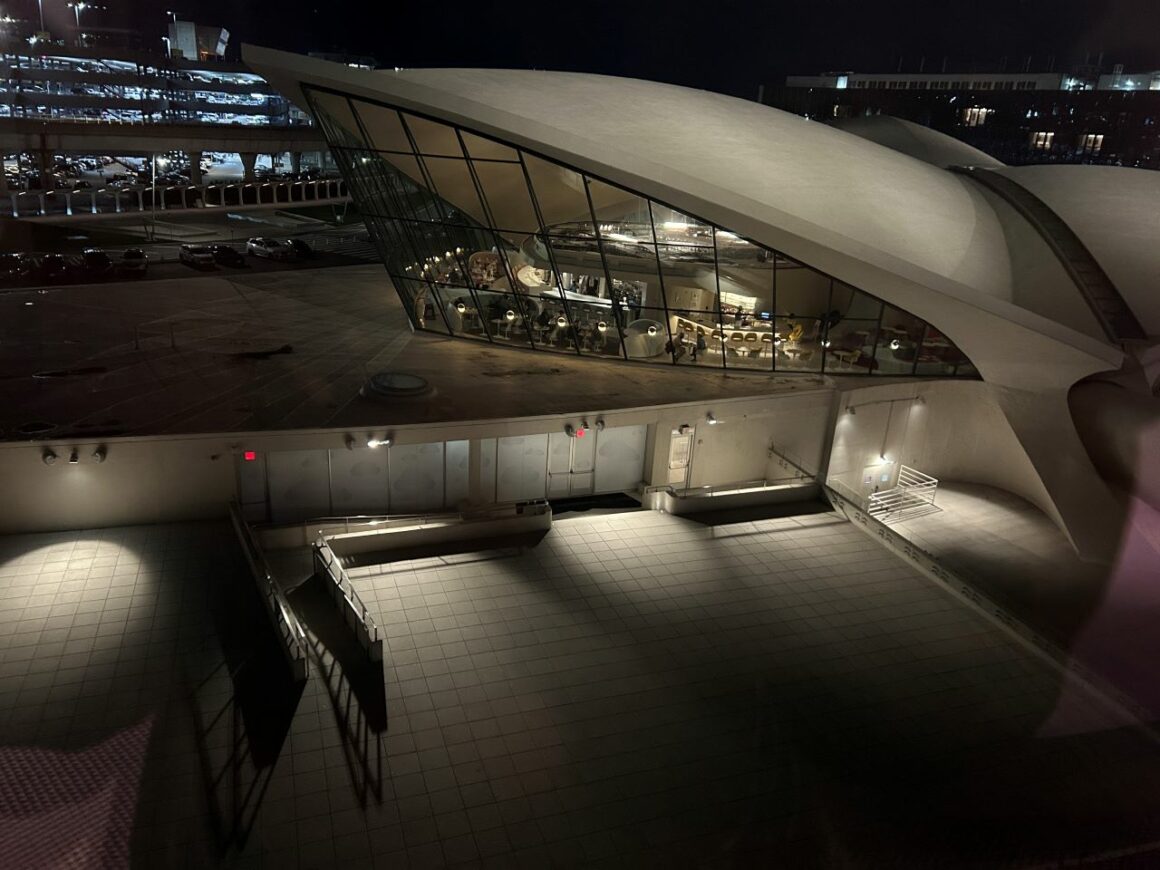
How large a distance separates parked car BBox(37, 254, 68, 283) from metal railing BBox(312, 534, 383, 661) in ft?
61.9

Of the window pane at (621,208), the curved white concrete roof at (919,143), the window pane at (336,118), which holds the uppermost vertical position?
the curved white concrete roof at (919,143)

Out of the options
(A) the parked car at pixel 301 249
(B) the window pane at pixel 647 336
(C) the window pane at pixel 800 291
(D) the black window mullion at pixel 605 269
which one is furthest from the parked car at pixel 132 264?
(C) the window pane at pixel 800 291

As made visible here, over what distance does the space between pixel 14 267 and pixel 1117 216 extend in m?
34.2

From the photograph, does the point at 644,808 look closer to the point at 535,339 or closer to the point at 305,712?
the point at 305,712

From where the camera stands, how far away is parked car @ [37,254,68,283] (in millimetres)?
26219

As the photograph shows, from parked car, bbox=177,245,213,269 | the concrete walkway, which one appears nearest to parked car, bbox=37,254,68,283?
parked car, bbox=177,245,213,269

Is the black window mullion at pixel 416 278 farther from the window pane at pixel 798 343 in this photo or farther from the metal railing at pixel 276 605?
the metal railing at pixel 276 605

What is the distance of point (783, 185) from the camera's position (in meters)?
18.1

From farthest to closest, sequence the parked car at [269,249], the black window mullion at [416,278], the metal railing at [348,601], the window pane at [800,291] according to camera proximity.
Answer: the parked car at [269,249] < the black window mullion at [416,278] < the window pane at [800,291] < the metal railing at [348,601]

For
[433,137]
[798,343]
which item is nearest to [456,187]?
[433,137]

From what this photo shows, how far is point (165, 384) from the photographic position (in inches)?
656

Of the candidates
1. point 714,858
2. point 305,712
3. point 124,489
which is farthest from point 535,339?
point 714,858

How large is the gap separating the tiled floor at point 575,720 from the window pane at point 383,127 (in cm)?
1105

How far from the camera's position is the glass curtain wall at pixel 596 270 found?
62.1ft
